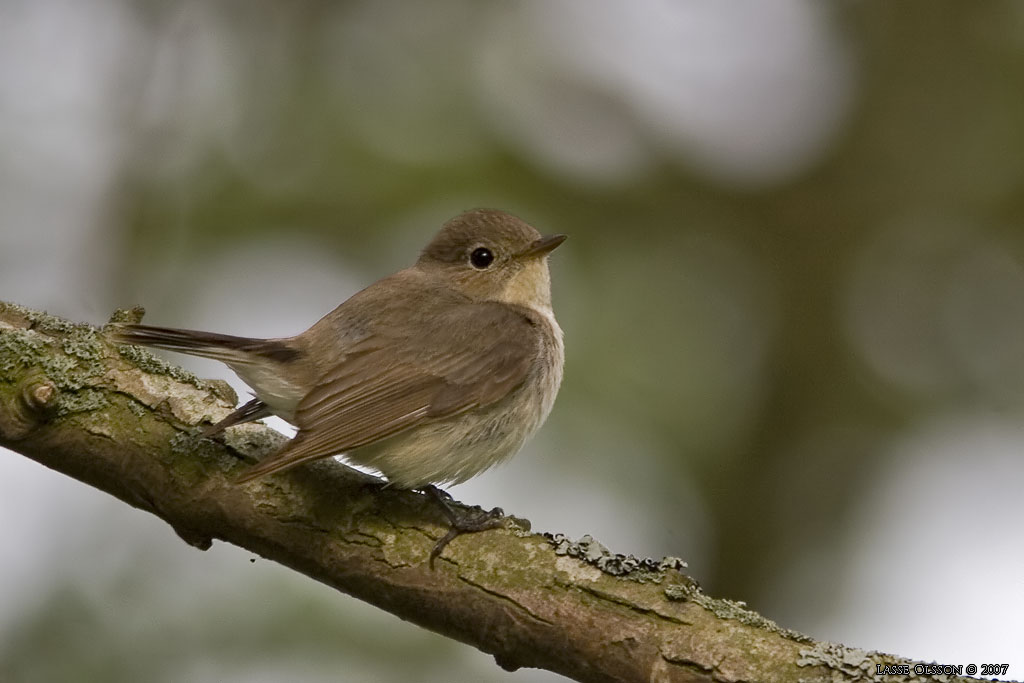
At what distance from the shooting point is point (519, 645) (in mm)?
3842

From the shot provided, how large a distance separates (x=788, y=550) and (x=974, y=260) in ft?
9.05

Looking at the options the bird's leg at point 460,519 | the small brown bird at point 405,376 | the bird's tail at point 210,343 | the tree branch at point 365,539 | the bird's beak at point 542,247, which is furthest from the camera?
the bird's beak at point 542,247

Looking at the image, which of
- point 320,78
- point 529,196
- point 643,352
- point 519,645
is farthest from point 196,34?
point 519,645

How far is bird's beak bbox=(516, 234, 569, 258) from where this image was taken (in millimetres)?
5858

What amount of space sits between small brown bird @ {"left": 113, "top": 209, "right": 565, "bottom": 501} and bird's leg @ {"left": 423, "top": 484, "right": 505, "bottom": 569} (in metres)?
0.24

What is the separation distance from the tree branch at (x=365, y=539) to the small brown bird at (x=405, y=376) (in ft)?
0.54

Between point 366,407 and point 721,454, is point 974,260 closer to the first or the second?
point 721,454

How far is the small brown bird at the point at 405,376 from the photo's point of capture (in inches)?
174

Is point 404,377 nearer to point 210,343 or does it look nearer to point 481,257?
point 210,343

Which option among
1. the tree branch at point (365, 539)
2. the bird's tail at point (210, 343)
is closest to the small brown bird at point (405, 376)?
the bird's tail at point (210, 343)

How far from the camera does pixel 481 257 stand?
19.6 feet

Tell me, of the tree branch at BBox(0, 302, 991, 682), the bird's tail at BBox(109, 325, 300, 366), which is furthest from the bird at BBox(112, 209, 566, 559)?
the tree branch at BBox(0, 302, 991, 682)

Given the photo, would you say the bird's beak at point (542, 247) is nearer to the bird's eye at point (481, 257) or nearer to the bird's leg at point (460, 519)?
the bird's eye at point (481, 257)

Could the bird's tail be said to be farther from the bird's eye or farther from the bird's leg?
the bird's eye
